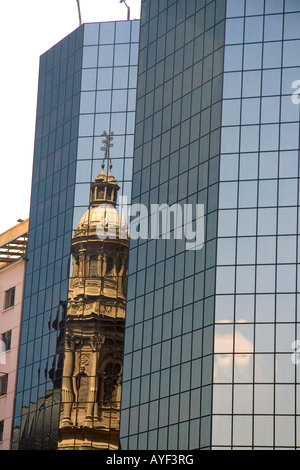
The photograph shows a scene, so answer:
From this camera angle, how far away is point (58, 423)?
89.4 metres

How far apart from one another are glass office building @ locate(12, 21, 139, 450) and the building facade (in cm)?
224

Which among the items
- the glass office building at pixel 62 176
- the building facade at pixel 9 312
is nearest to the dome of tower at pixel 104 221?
the glass office building at pixel 62 176

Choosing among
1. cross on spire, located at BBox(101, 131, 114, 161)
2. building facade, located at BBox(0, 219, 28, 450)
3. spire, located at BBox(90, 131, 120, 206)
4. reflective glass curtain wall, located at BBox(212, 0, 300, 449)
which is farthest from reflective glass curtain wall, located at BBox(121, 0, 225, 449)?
building facade, located at BBox(0, 219, 28, 450)

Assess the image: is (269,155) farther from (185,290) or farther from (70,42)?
(70,42)

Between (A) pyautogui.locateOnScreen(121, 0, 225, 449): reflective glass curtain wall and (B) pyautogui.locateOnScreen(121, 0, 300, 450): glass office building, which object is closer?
(B) pyautogui.locateOnScreen(121, 0, 300, 450): glass office building

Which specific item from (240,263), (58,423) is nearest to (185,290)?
(240,263)

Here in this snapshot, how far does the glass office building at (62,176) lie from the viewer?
92.4m

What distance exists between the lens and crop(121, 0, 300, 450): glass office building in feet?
251

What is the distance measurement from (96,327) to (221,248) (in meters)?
14.5

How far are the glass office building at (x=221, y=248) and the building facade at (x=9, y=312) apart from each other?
50.4 feet

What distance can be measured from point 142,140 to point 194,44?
835cm

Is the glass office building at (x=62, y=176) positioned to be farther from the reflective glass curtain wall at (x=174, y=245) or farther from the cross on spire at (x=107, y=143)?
the reflective glass curtain wall at (x=174, y=245)

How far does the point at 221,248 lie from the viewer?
80562 millimetres

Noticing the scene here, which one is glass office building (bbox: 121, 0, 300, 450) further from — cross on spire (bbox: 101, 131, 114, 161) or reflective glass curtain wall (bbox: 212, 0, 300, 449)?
cross on spire (bbox: 101, 131, 114, 161)
